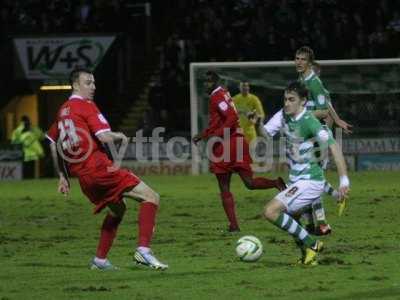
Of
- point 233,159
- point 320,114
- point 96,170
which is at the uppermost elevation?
Result: point 320,114

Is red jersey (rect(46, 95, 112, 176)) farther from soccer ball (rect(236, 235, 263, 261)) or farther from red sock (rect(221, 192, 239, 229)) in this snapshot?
red sock (rect(221, 192, 239, 229))

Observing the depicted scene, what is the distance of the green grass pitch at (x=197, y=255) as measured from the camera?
351 inches

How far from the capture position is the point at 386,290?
8734mm

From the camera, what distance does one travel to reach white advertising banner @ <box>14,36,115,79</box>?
96.9ft

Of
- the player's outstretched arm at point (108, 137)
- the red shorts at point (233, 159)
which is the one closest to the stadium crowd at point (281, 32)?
the red shorts at point (233, 159)

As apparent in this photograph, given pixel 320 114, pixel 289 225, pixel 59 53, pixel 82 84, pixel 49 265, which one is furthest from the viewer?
pixel 59 53

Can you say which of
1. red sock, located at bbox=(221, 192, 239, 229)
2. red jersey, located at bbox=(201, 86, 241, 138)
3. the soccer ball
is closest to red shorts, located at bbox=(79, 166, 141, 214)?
the soccer ball

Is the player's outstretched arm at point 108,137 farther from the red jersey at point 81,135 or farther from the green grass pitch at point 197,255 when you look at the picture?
the green grass pitch at point 197,255

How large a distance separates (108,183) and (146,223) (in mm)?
517

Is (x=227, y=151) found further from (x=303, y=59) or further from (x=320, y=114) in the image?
(x=303, y=59)

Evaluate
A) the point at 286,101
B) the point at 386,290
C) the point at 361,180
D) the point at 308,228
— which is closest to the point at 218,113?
the point at 308,228

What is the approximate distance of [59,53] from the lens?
Result: 29562 millimetres

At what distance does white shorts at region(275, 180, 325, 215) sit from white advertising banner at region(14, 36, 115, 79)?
19817 millimetres

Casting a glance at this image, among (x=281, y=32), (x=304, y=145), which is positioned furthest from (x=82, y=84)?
(x=281, y=32)
